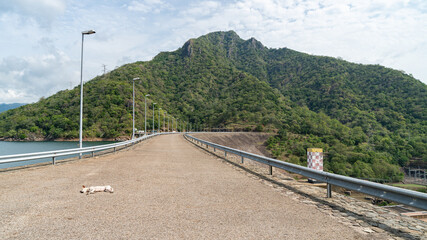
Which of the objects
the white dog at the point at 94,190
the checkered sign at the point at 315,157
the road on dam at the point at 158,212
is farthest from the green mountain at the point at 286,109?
the white dog at the point at 94,190

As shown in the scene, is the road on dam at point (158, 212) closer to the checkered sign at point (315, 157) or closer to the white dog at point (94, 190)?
the white dog at point (94, 190)

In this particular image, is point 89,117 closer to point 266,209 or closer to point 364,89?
point 266,209

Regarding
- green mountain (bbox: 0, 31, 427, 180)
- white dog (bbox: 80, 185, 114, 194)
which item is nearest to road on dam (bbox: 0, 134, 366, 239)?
white dog (bbox: 80, 185, 114, 194)

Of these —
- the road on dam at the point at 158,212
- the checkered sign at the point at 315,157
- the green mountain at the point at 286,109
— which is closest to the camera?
the road on dam at the point at 158,212

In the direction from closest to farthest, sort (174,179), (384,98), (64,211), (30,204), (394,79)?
(64,211), (30,204), (174,179), (384,98), (394,79)

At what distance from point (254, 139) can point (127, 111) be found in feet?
184

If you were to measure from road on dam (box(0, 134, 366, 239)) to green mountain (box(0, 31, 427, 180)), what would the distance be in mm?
62692

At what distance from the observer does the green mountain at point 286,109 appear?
8494cm

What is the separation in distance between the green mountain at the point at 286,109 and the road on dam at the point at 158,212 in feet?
206

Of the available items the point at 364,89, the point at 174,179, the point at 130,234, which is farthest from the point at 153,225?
the point at 364,89

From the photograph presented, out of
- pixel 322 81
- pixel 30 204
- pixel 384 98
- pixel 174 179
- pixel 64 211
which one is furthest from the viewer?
pixel 322 81

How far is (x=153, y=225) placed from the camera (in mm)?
4117

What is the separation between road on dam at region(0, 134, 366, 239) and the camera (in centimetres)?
381

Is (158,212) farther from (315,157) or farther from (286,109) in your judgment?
(286,109)
